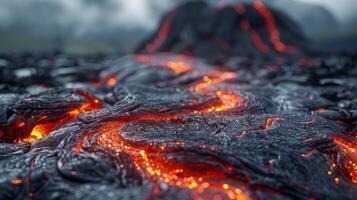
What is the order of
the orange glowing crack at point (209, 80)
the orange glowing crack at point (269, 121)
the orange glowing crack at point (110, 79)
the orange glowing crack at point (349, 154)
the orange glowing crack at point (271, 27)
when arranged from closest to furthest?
the orange glowing crack at point (349, 154) → the orange glowing crack at point (269, 121) → the orange glowing crack at point (209, 80) → the orange glowing crack at point (110, 79) → the orange glowing crack at point (271, 27)

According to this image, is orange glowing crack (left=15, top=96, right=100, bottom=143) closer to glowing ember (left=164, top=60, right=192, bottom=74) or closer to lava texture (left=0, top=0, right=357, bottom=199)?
lava texture (left=0, top=0, right=357, bottom=199)

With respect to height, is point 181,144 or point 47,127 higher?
point 47,127

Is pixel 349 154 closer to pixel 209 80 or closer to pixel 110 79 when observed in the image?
pixel 209 80

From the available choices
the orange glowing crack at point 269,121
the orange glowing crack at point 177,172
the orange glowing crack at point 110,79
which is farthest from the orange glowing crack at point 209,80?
the orange glowing crack at point 177,172

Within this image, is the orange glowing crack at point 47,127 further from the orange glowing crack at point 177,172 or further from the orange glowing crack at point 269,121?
the orange glowing crack at point 269,121

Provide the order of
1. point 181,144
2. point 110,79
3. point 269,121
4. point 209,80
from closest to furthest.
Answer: point 181,144
point 269,121
point 209,80
point 110,79

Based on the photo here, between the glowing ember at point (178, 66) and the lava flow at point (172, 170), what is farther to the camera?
the glowing ember at point (178, 66)

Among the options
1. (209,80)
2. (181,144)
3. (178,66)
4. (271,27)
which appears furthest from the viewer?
(271,27)

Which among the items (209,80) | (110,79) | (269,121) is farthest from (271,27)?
(269,121)

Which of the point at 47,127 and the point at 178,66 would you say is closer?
the point at 47,127
